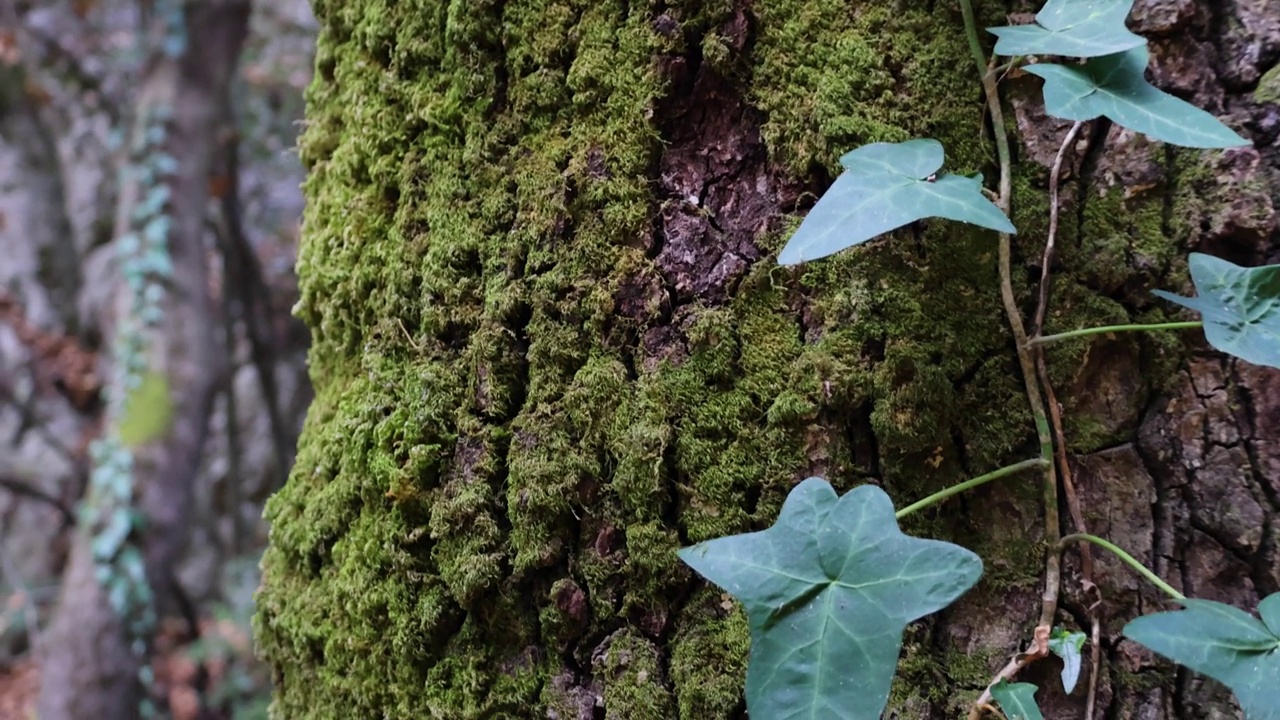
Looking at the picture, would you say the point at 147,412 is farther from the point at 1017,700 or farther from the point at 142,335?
the point at 1017,700

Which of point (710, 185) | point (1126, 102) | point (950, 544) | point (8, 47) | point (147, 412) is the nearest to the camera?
point (950, 544)

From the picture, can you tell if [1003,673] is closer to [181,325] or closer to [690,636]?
[690,636]

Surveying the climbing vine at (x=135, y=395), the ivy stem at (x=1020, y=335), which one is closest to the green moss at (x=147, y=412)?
the climbing vine at (x=135, y=395)

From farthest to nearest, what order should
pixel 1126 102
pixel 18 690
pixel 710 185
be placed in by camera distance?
pixel 18 690, pixel 710 185, pixel 1126 102

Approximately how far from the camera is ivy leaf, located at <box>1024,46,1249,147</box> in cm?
64

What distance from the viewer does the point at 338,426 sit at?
37.4 inches

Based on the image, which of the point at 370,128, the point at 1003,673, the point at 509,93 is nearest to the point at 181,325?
the point at 370,128

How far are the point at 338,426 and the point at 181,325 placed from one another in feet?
8.92

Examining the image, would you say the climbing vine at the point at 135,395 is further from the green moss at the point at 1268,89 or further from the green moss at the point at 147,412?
the green moss at the point at 1268,89

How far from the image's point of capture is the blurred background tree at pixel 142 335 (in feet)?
9.90

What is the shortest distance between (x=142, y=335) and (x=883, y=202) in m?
3.35

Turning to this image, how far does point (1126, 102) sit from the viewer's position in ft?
2.20

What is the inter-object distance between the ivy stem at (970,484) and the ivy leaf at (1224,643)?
0.16 metres

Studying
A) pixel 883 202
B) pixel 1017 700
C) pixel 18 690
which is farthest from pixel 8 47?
pixel 1017 700
